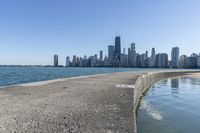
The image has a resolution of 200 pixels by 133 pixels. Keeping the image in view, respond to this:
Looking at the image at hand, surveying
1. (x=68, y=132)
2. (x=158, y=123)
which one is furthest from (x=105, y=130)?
(x=158, y=123)

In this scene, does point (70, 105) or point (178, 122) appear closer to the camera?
point (70, 105)

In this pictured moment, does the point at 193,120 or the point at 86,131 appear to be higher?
the point at 86,131

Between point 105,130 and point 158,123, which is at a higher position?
point 105,130

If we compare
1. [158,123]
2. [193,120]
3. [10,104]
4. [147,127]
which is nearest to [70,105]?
[10,104]

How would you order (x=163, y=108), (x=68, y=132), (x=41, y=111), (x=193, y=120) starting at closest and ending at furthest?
(x=68, y=132), (x=41, y=111), (x=193, y=120), (x=163, y=108)

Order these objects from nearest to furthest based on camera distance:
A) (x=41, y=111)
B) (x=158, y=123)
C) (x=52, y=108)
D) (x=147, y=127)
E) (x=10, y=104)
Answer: (x=41, y=111) → (x=52, y=108) → (x=10, y=104) → (x=147, y=127) → (x=158, y=123)

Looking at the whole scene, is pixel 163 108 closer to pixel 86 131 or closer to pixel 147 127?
pixel 147 127

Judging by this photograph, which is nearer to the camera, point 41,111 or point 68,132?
point 68,132

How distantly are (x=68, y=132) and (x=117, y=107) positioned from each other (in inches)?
143

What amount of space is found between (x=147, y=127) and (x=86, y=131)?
5.00m

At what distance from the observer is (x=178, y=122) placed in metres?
11.6

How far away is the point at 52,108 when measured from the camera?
8.96 m

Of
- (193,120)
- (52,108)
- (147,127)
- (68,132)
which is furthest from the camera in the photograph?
(193,120)

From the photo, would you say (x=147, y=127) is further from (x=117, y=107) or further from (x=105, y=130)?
(x=105, y=130)
